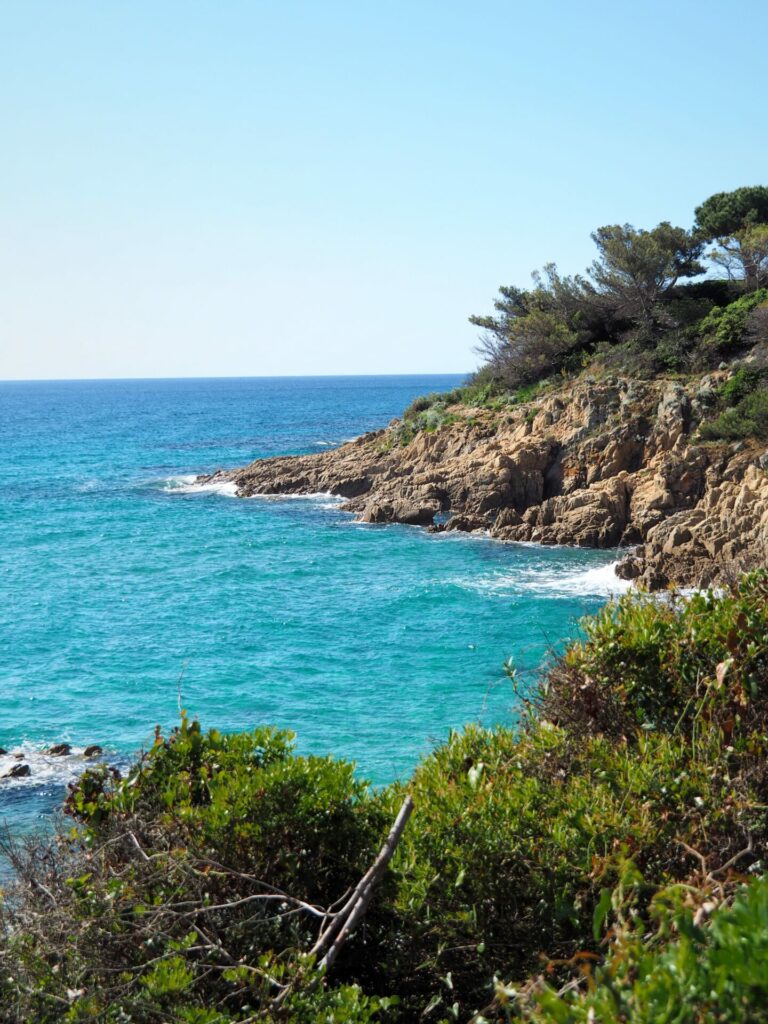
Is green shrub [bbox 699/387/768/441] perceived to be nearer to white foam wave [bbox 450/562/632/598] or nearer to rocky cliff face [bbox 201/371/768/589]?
rocky cliff face [bbox 201/371/768/589]

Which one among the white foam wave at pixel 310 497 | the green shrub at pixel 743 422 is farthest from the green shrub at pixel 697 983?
the white foam wave at pixel 310 497

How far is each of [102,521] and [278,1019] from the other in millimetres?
40315

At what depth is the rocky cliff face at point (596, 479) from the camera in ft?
92.4

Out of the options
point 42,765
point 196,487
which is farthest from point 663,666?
point 196,487

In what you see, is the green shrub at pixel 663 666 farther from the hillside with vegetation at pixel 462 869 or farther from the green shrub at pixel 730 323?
the green shrub at pixel 730 323

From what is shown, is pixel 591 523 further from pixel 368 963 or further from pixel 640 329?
pixel 368 963

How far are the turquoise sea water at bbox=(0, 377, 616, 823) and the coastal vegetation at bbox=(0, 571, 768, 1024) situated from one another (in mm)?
1095

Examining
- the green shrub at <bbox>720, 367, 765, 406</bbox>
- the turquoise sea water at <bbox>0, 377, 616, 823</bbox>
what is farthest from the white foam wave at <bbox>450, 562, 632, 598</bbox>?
the green shrub at <bbox>720, 367, 765, 406</bbox>

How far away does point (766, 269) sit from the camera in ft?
139

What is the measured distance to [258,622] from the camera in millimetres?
26828

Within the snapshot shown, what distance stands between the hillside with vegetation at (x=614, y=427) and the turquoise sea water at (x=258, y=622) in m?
1.94

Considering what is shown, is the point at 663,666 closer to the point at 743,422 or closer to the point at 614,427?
the point at 743,422

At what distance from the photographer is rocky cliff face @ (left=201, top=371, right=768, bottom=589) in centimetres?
2817

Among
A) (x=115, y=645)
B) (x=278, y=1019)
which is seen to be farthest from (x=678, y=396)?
(x=278, y=1019)
